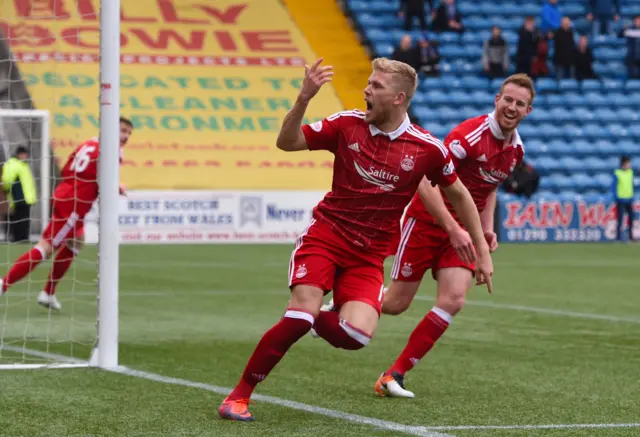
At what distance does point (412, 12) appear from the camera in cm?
2917

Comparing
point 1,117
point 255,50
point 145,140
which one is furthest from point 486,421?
point 255,50

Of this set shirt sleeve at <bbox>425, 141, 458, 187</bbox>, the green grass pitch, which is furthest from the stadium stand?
shirt sleeve at <bbox>425, 141, 458, 187</bbox>

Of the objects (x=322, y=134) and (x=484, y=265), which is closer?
(x=322, y=134)

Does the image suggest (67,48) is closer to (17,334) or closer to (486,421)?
(17,334)

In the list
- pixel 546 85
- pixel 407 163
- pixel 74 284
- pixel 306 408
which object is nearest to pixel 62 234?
pixel 74 284

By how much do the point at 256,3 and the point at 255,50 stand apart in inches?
56.8

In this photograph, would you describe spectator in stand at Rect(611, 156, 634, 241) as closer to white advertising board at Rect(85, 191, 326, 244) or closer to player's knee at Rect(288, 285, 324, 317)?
white advertising board at Rect(85, 191, 326, 244)

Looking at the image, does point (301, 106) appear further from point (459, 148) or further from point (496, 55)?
point (496, 55)

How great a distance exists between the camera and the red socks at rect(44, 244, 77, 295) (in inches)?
451

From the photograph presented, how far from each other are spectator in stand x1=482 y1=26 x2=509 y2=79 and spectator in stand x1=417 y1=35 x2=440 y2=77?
1177mm

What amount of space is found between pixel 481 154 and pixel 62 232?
17.0ft

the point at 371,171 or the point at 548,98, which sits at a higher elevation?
the point at 548,98

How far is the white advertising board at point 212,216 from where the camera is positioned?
77.9ft

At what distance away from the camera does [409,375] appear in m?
7.84
